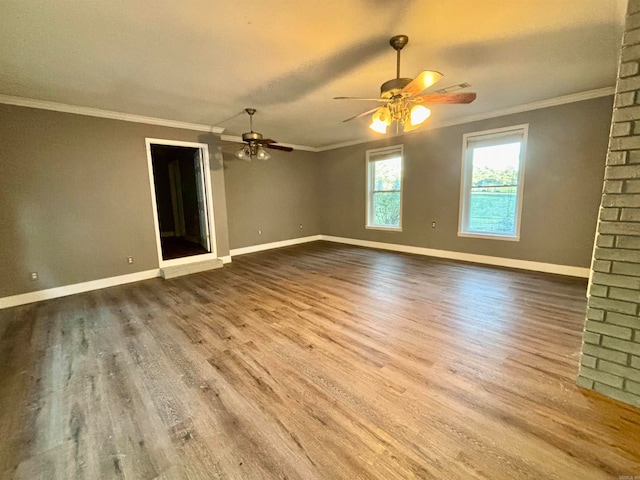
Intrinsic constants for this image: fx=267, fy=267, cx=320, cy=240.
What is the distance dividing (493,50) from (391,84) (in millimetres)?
1181

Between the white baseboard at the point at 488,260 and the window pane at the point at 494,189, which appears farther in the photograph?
the window pane at the point at 494,189

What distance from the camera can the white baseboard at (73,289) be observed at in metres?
3.57

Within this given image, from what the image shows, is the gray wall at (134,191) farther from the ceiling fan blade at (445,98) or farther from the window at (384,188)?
the ceiling fan blade at (445,98)

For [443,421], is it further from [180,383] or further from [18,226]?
[18,226]

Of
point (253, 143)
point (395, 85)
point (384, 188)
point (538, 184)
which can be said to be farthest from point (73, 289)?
point (538, 184)

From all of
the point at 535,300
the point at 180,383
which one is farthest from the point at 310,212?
the point at 180,383

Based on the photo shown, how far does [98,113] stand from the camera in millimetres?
3967

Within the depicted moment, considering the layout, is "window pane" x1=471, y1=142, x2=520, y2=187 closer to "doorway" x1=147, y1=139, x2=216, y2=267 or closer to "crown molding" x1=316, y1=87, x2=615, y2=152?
"crown molding" x1=316, y1=87, x2=615, y2=152

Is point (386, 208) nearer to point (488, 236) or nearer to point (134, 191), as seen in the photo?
point (488, 236)

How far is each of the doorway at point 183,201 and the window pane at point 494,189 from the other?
5.08 meters

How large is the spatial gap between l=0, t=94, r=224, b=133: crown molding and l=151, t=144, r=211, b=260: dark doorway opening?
5.31ft

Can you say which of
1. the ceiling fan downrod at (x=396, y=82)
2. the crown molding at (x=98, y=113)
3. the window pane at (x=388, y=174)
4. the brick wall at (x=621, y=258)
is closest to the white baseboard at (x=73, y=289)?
the crown molding at (x=98, y=113)

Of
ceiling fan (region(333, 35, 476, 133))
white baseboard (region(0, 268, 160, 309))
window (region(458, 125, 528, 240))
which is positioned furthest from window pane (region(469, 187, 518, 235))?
white baseboard (region(0, 268, 160, 309))

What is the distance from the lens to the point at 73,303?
3.61m
